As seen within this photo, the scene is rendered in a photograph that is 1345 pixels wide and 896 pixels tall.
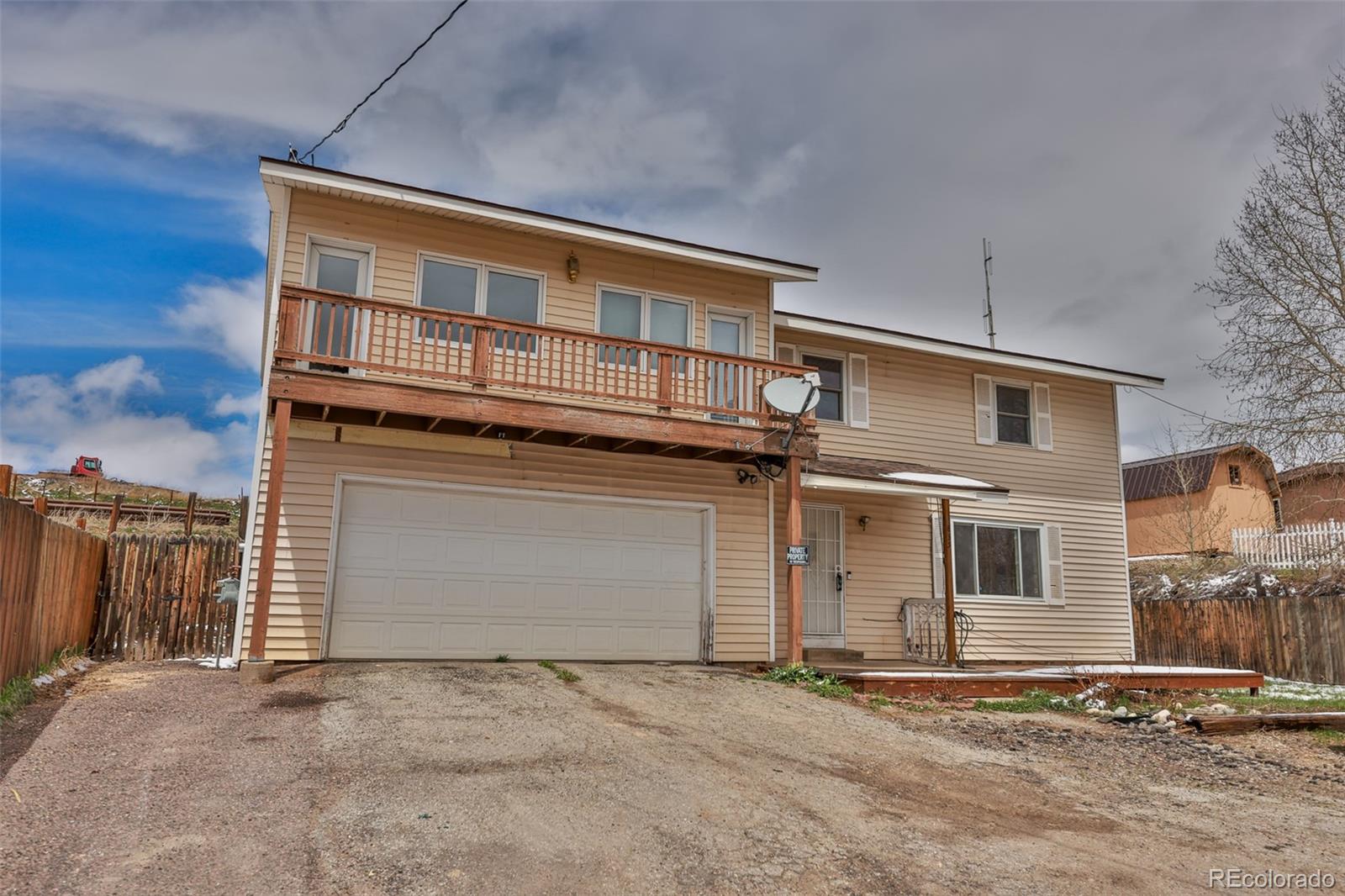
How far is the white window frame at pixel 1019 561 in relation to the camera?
14.1 meters

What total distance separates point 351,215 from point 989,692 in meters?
9.90

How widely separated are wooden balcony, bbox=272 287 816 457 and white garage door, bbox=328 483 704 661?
1.33 m

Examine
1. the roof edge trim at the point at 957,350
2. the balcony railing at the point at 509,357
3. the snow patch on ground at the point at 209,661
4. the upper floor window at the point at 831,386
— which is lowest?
the snow patch on ground at the point at 209,661

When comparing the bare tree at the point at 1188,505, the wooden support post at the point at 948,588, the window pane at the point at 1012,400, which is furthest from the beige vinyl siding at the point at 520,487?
the bare tree at the point at 1188,505

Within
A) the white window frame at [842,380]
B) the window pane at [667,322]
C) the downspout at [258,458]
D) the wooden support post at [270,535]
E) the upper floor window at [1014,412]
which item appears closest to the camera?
the wooden support post at [270,535]

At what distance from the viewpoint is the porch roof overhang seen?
38.7 feet

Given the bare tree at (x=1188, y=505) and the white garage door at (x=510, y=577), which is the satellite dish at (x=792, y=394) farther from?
the bare tree at (x=1188, y=505)

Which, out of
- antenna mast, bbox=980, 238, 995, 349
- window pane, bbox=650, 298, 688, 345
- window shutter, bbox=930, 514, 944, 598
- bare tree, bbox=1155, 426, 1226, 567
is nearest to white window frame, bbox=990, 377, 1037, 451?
window shutter, bbox=930, 514, 944, 598

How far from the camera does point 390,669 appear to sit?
8.95 metres

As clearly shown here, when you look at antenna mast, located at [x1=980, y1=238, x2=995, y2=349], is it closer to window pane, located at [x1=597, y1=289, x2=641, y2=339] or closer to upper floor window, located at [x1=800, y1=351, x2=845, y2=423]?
upper floor window, located at [x1=800, y1=351, x2=845, y2=423]

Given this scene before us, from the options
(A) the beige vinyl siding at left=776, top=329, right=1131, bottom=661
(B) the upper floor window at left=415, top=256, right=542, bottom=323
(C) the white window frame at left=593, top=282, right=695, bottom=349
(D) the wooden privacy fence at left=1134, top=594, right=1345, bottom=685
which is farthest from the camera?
(D) the wooden privacy fence at left=1134, top=594, right=1345, bottom=685

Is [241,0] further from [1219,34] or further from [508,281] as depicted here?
[1219,34]

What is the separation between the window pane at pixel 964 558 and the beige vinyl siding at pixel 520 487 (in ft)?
13.1

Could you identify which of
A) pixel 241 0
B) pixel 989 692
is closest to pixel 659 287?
pixel 241 0
